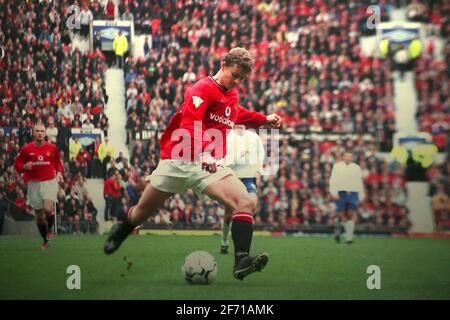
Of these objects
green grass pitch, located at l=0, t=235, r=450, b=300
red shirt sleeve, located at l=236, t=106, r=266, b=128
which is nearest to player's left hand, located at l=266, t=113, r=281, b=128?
red shirt sleeve, located at l=236, t=106, r=266, b=128

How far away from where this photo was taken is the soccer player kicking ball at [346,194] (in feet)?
46.9

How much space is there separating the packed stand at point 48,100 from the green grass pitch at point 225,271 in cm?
208

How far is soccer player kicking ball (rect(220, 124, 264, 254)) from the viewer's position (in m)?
11.1

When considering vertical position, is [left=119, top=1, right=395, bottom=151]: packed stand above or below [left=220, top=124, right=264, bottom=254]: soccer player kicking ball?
above

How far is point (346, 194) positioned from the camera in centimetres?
1448

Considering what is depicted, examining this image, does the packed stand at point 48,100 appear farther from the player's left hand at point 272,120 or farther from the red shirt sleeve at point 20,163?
the player's left hand at point 272,120

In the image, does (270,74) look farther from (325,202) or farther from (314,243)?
(314,243)

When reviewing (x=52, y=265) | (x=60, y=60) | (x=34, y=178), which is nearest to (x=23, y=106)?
(x=60, y=60)

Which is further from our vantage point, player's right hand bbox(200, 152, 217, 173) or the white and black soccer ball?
the white and black soccer ball

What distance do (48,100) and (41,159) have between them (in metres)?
4.54

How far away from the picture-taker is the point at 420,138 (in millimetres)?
17703

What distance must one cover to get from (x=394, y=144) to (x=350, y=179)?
354 cm

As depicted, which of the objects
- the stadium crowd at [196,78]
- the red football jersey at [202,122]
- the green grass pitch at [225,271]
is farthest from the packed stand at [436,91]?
the red football jersey at [202,122]

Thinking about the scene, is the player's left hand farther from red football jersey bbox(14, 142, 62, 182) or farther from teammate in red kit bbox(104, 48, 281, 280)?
red football jersey bbox(14, 142, 62, 182)
